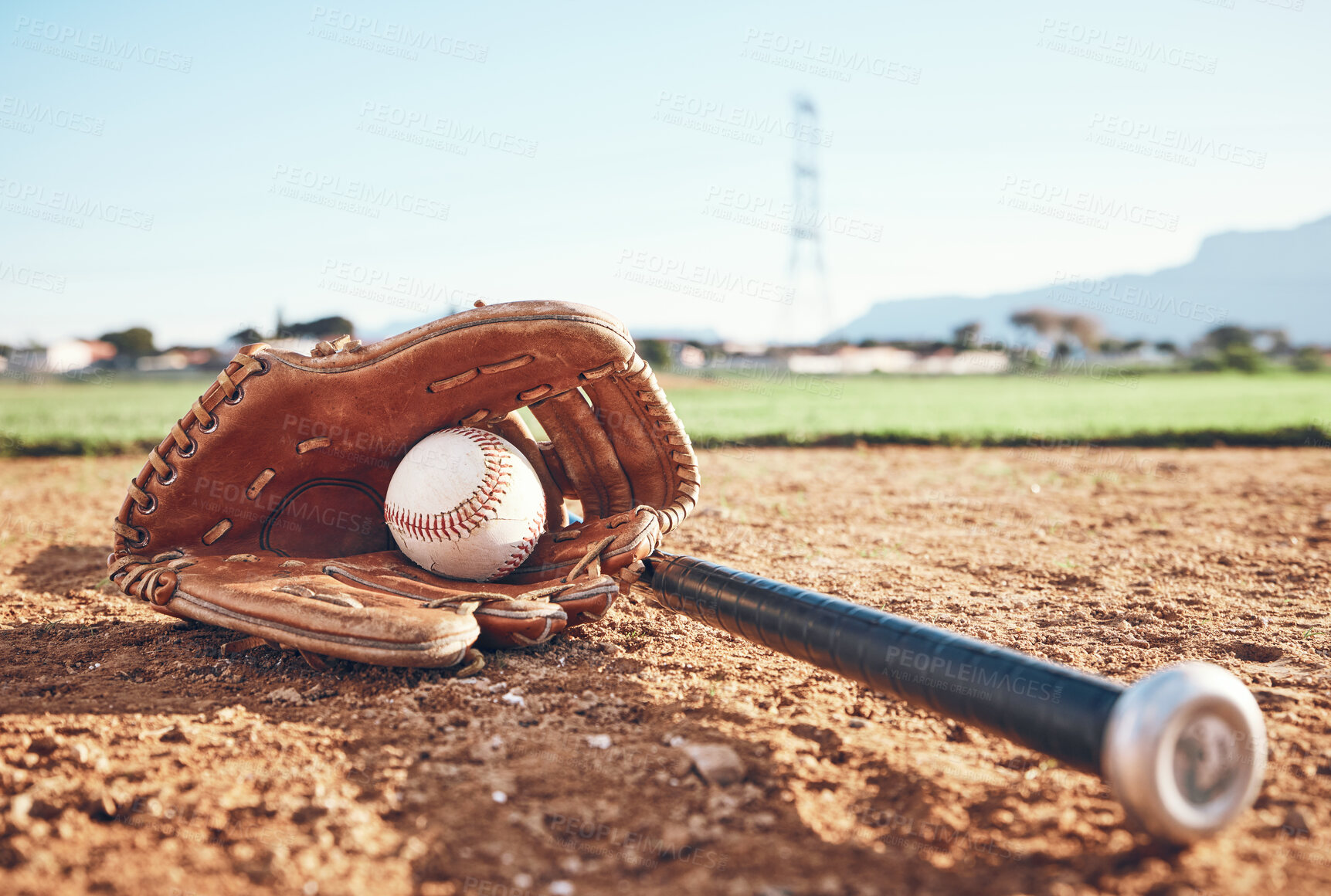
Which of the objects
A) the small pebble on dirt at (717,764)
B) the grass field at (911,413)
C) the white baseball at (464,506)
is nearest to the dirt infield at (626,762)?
the small pebble on dirt at (717,764)

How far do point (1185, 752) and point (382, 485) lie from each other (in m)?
2.99

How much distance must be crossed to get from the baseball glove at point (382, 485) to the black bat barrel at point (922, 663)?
1.41ft

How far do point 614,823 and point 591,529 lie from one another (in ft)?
5.34

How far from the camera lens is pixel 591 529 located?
330 cm

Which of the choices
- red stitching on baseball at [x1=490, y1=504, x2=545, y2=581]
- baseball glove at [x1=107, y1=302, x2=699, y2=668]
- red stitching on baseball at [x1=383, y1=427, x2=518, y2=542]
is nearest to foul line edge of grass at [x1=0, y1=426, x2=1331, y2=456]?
baseball glove at [x1=107, y1=302, x2=699, y2=668]

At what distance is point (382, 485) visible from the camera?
3.50 meters

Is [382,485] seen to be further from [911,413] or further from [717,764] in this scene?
A: [911,413]

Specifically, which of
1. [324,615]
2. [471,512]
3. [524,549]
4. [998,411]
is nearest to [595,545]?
[524,549]

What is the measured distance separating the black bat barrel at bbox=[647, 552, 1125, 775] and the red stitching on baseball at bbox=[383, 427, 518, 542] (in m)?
0.77

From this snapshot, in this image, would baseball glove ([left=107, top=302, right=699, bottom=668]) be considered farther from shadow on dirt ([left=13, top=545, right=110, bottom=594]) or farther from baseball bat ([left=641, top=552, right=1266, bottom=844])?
shadow on dirt ([left=13, top=545, right=110, bottom=594])

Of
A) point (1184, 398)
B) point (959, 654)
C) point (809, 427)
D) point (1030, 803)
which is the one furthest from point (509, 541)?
point (1184, 398)

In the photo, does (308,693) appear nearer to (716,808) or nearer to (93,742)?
(93,742)

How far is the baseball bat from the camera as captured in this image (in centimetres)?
153

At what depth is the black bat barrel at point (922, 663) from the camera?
175 centimetres
